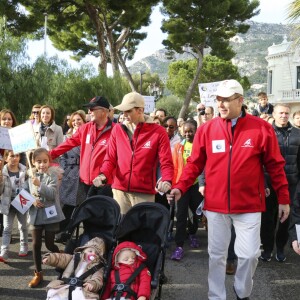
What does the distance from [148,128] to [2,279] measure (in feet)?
7.74

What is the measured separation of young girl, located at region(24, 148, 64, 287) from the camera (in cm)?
478

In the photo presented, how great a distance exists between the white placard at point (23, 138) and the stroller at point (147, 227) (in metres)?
1.81

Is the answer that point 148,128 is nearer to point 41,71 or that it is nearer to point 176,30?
point 41,71

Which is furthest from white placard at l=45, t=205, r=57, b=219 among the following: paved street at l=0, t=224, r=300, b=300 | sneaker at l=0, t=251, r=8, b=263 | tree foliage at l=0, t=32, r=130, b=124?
tree foliage at l=0, t=32, r=130, b=124

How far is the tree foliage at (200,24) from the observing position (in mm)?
26125

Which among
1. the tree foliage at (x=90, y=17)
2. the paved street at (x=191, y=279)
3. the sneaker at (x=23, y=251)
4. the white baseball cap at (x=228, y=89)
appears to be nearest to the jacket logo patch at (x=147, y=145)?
the white baseball cap at (x=228, y=89)

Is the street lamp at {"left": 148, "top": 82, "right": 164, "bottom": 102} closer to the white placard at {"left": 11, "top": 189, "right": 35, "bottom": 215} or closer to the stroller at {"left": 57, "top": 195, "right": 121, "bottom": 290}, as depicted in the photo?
the white placard at {"left": 11, "top": 189, "right": 35, "bottom": 215}

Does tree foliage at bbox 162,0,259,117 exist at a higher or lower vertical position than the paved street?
higher

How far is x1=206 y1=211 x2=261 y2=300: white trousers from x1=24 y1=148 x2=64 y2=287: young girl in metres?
1.82

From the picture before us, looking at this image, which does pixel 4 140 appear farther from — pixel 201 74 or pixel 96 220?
pixel 201 74

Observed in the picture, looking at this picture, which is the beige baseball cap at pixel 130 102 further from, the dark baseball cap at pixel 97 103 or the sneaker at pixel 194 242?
the sneaker at pixel 194 242

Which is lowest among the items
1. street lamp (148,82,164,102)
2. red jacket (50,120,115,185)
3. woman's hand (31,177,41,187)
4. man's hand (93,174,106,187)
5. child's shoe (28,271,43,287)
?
child's shoe (28,271,43,287)

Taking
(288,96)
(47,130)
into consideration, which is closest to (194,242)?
(47,130)

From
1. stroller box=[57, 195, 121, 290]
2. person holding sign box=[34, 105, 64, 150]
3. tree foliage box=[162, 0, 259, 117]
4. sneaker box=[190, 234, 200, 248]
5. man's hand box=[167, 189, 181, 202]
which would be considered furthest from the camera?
tree foliage box=[162, 0, 259, 117]
